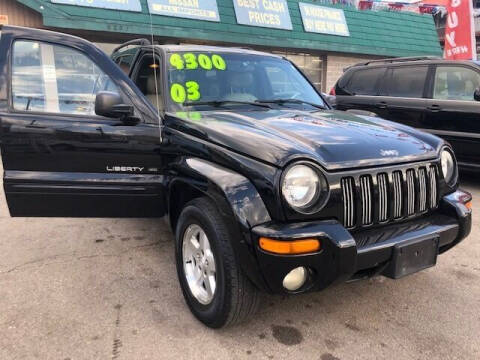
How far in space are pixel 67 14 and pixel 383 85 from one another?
6871 millimetres

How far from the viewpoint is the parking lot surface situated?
96.8 inches

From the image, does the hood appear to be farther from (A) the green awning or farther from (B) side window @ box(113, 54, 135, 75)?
(A) the green awning

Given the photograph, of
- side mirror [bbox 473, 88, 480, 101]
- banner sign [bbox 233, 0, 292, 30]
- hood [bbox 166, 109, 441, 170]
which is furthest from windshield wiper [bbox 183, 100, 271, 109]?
banner sign [bbox 233, 0, 292, 30]

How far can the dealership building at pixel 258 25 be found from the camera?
382 inches

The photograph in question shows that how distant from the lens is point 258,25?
38.9 feet

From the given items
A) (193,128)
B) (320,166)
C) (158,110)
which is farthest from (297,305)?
(158,110)

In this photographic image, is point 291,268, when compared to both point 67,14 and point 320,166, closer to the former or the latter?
point 320,166

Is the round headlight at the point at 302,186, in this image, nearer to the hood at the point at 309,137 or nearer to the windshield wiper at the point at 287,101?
the hood at the point at 309,137

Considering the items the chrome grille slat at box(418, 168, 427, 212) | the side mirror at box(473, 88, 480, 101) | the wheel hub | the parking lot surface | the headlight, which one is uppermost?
the side mirror at box(473, 88, 480, 101)

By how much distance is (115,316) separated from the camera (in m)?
2.80

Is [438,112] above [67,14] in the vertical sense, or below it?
below

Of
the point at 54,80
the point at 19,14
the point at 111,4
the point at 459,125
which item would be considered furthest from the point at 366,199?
the point at 19,14

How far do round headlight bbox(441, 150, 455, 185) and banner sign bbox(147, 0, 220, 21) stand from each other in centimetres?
902

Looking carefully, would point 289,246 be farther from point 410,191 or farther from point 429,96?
point 429,96
